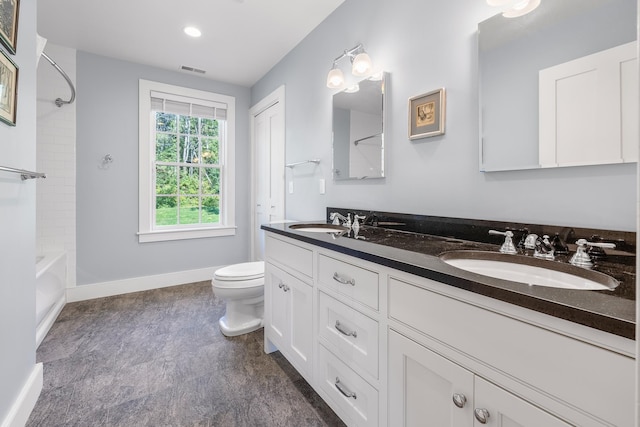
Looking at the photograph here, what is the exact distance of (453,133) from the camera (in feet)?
4.71

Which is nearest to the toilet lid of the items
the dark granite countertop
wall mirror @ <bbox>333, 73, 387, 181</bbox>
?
wall mirror @ <bbox>333, 73, 387, 181</bbox>

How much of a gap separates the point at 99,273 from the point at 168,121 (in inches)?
73.0

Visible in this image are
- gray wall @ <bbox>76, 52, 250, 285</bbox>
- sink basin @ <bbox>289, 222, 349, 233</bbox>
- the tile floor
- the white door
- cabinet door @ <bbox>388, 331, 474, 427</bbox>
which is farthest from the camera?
the white door

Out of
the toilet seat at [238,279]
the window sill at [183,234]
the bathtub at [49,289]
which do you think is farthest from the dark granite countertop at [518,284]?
the window sill at [183,234]

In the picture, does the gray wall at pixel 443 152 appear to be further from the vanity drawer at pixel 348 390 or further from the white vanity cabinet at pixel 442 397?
the vanity drawer at pixel 348 390

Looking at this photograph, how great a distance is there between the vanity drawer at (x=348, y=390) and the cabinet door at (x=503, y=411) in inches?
16.8

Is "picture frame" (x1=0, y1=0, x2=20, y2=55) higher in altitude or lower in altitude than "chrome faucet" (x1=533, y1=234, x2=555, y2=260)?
higher

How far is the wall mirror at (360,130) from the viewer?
1838 mm

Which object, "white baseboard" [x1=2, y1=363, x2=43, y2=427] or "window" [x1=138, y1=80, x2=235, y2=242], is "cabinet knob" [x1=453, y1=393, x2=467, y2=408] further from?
"window" [x1=138, y1=80, x2=235, y2=242]

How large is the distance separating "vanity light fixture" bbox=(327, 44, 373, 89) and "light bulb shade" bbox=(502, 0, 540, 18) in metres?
0.83

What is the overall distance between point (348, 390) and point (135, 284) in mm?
2996

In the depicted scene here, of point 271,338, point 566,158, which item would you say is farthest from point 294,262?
point 566,158

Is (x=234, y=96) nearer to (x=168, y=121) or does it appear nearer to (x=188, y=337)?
(x=168, y=121)

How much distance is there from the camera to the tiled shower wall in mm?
2780
